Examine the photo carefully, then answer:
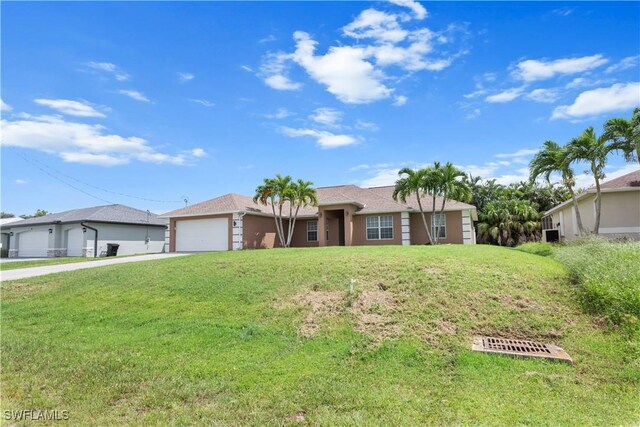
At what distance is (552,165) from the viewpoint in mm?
21641

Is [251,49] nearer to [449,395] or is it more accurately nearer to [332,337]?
[332,337]

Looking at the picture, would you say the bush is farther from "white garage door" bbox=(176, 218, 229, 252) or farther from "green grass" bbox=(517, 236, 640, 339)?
"white garage door" bbox=(176, 218, 229, 252)

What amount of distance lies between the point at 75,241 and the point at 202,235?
12499 mm

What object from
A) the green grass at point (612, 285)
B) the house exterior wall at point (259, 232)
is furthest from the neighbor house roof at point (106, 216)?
the green grass at point (612, 285)

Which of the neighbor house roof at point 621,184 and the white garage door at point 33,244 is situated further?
the white garage door at point 33,244

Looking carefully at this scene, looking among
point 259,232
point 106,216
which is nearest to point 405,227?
point 259,232

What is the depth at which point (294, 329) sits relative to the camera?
6.98m

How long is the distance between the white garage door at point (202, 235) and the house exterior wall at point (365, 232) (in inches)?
357

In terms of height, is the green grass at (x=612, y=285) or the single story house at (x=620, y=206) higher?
the single story house at (x=620, y=206)

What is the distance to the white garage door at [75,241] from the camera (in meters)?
30.1

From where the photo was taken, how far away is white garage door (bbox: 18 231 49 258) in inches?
1280

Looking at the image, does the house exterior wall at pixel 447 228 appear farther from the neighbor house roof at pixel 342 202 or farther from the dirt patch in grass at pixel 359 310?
the dirt patch in grass at pixel 359 310

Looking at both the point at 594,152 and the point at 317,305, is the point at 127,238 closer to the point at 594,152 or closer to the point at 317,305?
the point at 317,305

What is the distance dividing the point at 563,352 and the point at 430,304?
242 centimetres
